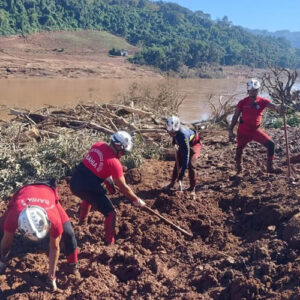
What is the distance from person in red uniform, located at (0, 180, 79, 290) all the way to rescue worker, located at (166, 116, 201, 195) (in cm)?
228

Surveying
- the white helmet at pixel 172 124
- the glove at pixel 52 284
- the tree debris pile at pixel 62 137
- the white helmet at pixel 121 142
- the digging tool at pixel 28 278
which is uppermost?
the white helmet at pixel 172 124

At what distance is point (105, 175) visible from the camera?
198 inches

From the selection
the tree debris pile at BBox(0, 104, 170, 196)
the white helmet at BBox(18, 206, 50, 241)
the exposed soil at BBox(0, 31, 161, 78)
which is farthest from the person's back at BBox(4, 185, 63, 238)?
the exposed soil at BBox(0, 31, 161, 78)

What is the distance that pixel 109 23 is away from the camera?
83750 millimetres

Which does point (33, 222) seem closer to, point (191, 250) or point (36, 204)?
point (36, 204)

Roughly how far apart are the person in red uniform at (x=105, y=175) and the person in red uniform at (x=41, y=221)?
0.66 m

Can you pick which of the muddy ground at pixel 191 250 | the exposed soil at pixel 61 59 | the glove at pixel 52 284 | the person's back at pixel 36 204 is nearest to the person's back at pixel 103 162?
the person's back at pixel 36 204

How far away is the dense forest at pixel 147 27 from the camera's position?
55500 mm

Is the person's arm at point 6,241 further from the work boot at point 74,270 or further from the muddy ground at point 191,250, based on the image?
the work boot at point 74,270

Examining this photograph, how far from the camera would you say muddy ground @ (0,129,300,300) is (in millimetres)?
4379

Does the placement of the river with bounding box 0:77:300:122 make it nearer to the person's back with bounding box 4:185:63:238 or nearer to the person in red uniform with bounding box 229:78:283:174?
the person in red uniform with bounding box 229:78:283:174

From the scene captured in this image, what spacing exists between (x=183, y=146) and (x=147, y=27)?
90.9 m

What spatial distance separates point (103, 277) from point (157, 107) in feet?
25.1

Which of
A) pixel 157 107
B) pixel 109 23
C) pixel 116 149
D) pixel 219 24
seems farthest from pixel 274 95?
pixel 219 24
